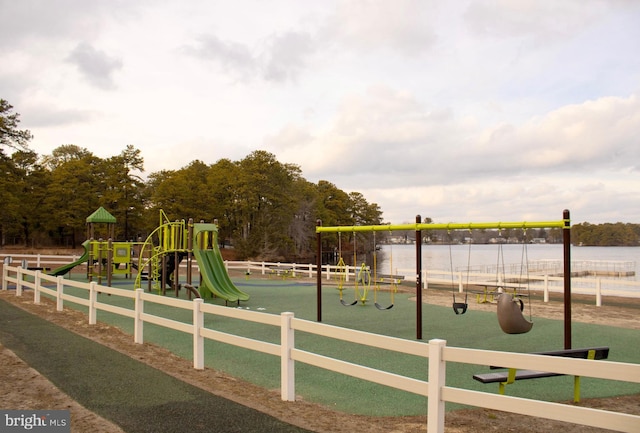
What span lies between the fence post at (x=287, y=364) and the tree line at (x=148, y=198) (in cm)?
4195

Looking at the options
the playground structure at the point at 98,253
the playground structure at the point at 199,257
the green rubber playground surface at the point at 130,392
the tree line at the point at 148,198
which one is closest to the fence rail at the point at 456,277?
the playground structure at the point at 98,253

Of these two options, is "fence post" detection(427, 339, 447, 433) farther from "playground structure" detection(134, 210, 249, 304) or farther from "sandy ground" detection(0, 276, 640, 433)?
"playground structure" detection(134, 210, 249, 304)

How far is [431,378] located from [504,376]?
149 centimetres

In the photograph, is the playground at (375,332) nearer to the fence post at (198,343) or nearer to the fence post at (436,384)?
the fence post at (198,343)

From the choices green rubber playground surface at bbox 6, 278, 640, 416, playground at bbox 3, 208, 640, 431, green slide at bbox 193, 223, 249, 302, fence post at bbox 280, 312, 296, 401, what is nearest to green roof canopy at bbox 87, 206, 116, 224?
playground at bbox 3, 208, 640, 431

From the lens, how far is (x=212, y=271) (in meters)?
17.4

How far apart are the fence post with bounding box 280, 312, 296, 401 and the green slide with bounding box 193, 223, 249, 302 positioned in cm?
966

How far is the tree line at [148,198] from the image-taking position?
48688 mm

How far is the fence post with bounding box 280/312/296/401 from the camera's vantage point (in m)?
6.10

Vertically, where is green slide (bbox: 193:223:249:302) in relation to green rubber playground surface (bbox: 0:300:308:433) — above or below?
above

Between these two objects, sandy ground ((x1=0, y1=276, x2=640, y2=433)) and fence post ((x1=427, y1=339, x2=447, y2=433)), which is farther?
sandy ground ((x1=0, y1=276, x2=640, y2=433))

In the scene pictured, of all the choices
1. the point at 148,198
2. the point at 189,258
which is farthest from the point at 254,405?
the point at 148,198

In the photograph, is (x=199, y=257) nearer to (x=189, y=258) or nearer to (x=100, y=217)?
(x=189, y=258)

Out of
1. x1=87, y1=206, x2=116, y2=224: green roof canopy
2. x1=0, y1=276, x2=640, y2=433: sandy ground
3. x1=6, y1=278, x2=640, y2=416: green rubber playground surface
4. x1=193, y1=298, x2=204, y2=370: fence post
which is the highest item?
x1=87, y1=206, x2=116, y2=224: green roof canopy
